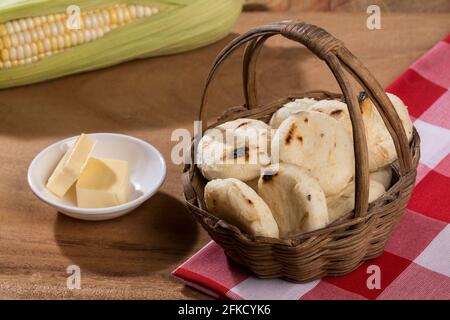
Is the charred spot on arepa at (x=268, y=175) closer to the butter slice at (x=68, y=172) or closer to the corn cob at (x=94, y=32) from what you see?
the butter slice at (x=68, y=172)

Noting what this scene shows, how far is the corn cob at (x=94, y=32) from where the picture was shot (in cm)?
146

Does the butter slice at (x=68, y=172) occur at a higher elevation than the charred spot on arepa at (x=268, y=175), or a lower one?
lower

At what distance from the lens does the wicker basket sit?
90 centimetres

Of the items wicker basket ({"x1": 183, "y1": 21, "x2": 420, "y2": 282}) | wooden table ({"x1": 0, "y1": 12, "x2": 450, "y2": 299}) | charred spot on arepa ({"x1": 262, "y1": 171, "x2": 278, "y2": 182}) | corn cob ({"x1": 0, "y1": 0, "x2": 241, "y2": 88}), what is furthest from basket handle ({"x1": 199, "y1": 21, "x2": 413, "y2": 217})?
corn cob ({"x1": 0, "y1": 0, "x2": 241, "y2": 88})

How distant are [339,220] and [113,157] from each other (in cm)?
46

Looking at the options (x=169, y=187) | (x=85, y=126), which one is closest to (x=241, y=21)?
(x=85, y=126)

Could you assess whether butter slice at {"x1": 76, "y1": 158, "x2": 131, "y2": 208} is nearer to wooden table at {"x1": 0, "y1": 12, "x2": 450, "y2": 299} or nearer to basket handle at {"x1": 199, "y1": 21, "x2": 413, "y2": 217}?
wooden table at {"x1": 0, "y1": 12, "x2": 450, "y2": 299}

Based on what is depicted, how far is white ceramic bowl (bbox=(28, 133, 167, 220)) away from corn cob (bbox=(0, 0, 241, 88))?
0.32 meters

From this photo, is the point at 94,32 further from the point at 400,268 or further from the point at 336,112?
the point at 400,268

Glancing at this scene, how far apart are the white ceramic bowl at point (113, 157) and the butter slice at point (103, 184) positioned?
0.02m

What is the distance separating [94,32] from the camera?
151cm

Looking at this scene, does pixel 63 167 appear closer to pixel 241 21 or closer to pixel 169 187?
pixel 169 187

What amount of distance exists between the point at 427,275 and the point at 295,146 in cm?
24

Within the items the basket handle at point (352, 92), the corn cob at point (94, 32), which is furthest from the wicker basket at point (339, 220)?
the corn cob at point (94, 32)
